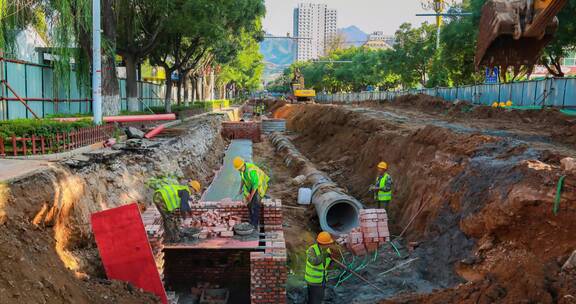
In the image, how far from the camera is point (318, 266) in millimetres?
7270

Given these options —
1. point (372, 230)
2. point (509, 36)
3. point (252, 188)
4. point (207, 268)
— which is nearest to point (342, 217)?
point (372, 230)

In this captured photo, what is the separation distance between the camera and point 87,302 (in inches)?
212

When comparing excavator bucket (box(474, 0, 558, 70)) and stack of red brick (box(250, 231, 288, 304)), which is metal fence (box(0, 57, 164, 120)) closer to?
stack of red brick (box(250, 231, 288, 304))

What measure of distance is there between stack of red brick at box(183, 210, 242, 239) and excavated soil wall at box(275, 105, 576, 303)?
11.4 feet

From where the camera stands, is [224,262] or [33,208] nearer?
[33,208]

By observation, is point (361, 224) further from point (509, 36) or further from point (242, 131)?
point (242, 131)

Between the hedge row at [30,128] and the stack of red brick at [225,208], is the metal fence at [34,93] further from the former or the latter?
the stack of red brick at [225,208]

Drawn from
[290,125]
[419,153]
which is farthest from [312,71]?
[419,153]

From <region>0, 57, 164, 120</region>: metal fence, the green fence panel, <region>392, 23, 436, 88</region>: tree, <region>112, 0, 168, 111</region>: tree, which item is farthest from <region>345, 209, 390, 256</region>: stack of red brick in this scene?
<region>392, 23, 436, 88</region>: tree

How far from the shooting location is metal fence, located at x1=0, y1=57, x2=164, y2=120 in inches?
599

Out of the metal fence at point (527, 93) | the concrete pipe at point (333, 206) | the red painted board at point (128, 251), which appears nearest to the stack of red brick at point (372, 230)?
the concrete pipe at point (333, 206)

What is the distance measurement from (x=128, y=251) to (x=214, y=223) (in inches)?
99.6

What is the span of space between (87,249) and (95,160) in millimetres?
2578

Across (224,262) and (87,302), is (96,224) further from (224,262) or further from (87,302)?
(224,262)
